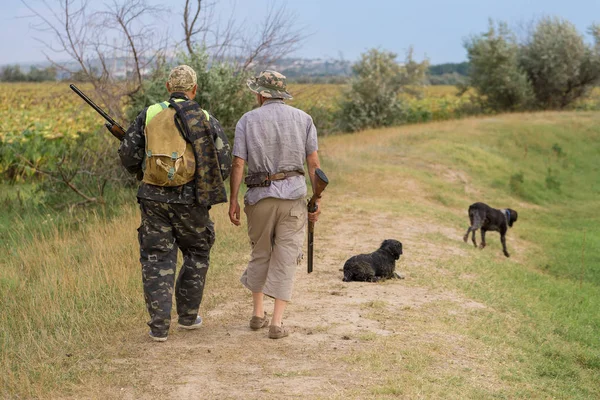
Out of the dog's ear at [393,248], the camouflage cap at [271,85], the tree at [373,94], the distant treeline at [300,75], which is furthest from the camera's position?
the tree at [373,94]

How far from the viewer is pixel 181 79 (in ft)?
19.7

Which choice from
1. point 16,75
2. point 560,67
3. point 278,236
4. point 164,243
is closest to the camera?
point 164,243

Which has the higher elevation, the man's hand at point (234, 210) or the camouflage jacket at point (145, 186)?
the camouflage jacket at point (145, 186)

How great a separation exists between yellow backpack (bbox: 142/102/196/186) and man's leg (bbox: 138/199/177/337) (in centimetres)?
26

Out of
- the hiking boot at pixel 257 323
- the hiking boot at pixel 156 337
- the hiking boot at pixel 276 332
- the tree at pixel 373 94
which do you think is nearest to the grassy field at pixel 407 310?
the hiking boot at pixel 156 337

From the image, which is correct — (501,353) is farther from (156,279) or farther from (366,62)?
(366,62)

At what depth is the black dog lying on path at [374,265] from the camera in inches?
341

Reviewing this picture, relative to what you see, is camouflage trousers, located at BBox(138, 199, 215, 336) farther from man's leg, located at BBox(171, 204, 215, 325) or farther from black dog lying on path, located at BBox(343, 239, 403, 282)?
black dog lying on path, located at BBox(343, 239, 403, 282)

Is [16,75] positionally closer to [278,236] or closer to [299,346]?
[278,236]

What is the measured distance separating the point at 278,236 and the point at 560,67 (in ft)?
133

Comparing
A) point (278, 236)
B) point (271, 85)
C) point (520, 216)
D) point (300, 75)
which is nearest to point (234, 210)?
point (278, 236)

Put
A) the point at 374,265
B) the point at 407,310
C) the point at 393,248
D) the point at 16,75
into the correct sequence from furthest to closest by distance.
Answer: the point at 16,75 → the point at 393,248 → the point at 374,265 → the point at 407,310

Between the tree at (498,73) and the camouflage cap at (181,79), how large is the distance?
36987mm

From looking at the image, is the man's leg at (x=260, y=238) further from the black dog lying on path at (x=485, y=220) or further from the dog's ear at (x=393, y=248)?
the black dog lying on path at (x=485, y=220)
